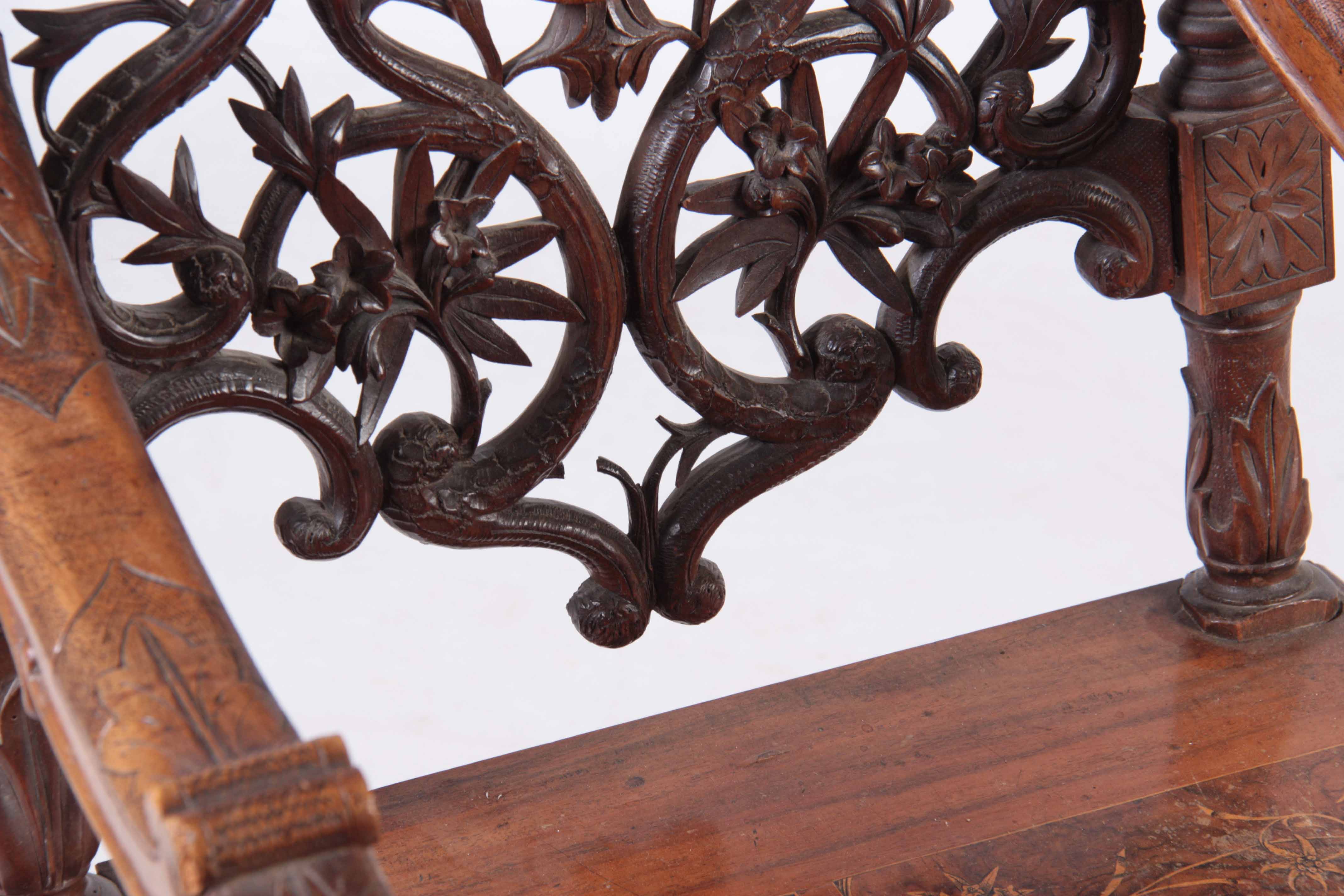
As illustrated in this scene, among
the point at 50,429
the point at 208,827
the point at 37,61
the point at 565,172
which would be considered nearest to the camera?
the point at 208,827

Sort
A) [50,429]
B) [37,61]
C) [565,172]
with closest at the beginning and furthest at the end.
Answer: [50,429] → [37,61] → [565,172]

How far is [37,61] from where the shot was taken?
0.78 m

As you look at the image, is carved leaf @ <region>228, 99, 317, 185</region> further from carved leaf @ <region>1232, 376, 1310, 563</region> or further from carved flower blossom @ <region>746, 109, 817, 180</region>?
carved leaf @ <region>1232, 376, 1310, 563</region>

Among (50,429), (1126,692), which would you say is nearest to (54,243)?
(50,429)

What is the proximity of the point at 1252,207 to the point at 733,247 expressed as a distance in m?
0.37

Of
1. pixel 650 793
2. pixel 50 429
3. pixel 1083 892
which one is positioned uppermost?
pixel 50 429

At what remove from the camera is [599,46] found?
897mm

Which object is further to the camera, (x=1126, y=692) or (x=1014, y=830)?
(x=1126, y=692)

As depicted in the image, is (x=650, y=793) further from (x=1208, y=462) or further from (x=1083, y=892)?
(x=1208, y=462)

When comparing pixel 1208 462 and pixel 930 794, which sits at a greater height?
pixel 1208 462

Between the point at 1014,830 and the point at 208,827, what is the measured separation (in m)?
0.68

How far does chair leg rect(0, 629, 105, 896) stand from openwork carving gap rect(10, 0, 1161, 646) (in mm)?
179

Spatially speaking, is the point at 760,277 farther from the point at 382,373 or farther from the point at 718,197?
the point at 382,373

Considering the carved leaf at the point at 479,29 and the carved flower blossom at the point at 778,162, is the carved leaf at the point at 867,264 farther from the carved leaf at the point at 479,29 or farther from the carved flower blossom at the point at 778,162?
the carved leaf at the point at 479,29
